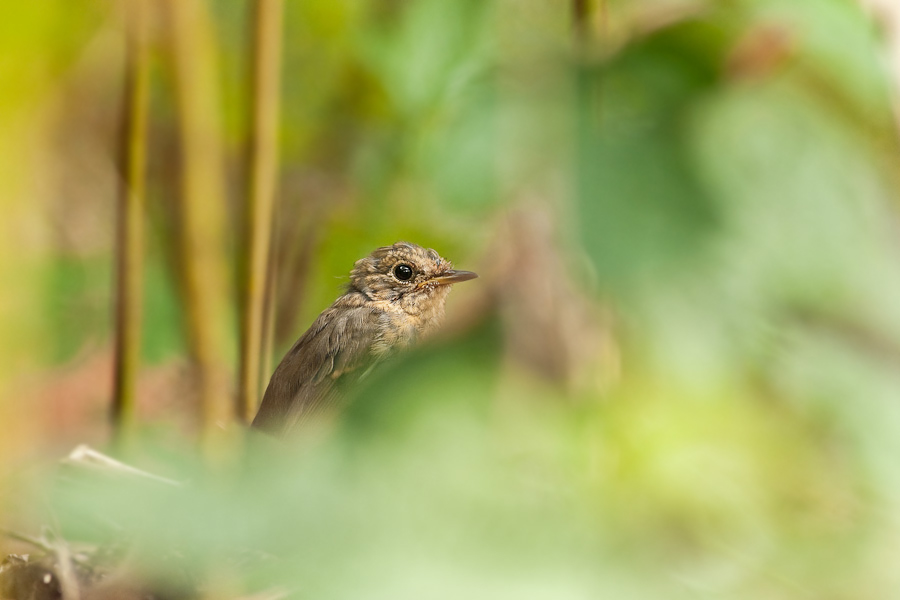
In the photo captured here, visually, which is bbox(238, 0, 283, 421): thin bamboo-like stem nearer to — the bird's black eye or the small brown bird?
the small brown bird

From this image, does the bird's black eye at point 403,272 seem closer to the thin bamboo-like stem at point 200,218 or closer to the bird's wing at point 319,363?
the bird's wing at point 319,363

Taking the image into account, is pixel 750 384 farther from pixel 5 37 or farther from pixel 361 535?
pixel 5 37

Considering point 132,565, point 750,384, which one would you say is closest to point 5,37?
point 132,565

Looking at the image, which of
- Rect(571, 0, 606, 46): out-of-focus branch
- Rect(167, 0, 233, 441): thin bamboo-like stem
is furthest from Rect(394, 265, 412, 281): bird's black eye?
Rect(571, 0, 606, 46): out-of-focus branch

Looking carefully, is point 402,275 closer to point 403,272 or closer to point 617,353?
point 403,272

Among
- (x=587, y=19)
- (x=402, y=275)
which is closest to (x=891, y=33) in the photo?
(x=587, y=19)

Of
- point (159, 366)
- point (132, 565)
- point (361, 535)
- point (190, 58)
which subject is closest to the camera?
point (361, 535)

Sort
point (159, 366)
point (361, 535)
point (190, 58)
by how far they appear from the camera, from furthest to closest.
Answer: point (159, 366) < point (190, 58) < point (361, 535)

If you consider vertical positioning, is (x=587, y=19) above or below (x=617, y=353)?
above
